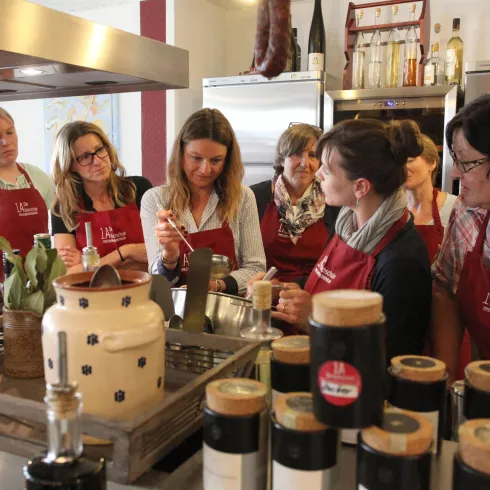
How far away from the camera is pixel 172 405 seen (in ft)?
2.15

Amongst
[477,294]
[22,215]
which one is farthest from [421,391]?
[22,215]

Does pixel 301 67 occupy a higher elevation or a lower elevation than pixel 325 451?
higher

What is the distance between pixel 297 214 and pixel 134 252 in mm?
621

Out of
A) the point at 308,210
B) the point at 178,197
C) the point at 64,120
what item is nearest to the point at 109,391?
the point at 178,197

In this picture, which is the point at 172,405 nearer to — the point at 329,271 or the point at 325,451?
the point at 325,451

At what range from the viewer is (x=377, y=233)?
126 centimetres

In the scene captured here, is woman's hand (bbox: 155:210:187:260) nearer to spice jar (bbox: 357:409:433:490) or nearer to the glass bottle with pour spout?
the glass bottle with pour spout

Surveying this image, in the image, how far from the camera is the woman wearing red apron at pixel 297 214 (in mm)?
2068

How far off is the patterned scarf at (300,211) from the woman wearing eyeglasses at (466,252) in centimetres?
70

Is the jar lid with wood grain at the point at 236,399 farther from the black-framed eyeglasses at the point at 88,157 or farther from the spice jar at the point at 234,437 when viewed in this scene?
the black-framed eyeglasses at the point at 88,157

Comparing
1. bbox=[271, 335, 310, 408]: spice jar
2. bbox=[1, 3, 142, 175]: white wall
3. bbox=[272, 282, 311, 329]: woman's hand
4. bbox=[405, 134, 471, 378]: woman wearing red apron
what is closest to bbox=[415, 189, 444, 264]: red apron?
bbox=[405, 134, 471, 378]: woman wearing red apron

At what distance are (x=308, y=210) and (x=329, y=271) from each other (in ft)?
2.27

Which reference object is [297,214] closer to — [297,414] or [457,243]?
[457,243]

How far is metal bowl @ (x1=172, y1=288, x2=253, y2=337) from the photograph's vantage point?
1.00 metres
